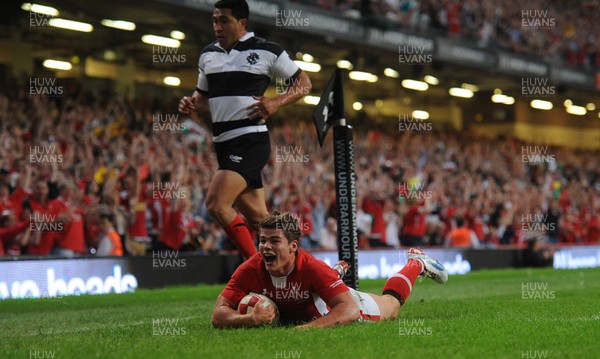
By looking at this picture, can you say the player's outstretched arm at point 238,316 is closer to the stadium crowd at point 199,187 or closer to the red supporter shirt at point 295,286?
the red supporter shirt at point 295,286

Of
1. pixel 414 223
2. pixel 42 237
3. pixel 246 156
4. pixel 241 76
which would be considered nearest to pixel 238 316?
pixel 246 156

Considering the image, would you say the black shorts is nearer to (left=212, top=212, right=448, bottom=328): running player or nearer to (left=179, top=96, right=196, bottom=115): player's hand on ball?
(left=179, top=96, right=196, bottom=115): player's hand on ball

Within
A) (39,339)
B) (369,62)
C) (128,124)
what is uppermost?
(369,62)

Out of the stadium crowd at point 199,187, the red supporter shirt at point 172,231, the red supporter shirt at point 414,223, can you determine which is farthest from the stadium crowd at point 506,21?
the red supporter shirt at point 172,231

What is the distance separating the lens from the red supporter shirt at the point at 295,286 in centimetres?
700

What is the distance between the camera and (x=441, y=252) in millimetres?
21297

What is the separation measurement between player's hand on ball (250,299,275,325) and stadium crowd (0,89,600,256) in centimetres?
735

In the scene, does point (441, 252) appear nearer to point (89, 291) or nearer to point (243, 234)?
point (89, 291)

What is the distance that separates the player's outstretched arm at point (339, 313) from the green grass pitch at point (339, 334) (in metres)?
0.13

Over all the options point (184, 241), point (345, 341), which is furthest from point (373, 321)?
point (184, 241)

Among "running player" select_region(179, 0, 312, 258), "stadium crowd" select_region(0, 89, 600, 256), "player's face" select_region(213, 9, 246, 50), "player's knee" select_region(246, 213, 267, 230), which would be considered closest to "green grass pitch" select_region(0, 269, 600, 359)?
"player's knee" select_region(246, 213, 267, 230)

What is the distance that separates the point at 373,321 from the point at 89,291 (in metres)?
7.52

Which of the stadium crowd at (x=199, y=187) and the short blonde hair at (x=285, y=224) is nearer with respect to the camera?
the short blonde hair at (x=285, y=224)

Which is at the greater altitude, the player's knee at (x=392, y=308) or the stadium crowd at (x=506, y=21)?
the stadium crowd at (x=506, y=21)
